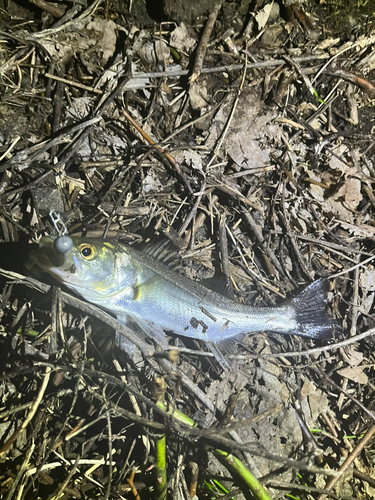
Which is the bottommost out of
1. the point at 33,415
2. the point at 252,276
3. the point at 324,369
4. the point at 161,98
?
the point at 33,415

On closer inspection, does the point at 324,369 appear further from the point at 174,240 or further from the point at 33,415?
the point at 33,415

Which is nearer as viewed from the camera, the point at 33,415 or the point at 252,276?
the point at 33,415

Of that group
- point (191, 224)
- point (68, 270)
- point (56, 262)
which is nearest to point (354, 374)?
point (191, 224)

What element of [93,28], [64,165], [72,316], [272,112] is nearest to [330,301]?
[272,112]

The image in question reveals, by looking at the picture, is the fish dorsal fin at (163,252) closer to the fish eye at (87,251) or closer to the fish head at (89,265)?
the fish head at (89,265)

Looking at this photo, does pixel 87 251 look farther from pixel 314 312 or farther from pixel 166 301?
pixel 314 312

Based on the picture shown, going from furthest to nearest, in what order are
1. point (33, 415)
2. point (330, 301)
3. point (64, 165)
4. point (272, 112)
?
1. point (330, 301)
2. point (272, 112)
3. point (64, 165)
4. point (33, 415)
